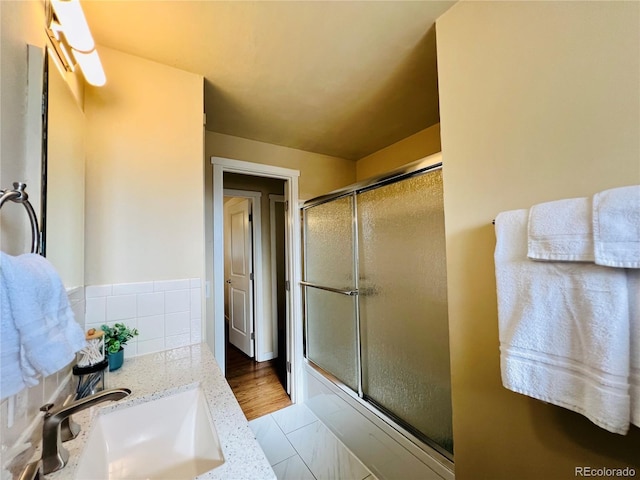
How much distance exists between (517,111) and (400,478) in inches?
69.6

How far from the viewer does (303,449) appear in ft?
5.50

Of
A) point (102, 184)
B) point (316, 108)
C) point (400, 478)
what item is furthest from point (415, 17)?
point (400, 478)

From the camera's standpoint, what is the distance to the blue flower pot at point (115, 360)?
105 cm

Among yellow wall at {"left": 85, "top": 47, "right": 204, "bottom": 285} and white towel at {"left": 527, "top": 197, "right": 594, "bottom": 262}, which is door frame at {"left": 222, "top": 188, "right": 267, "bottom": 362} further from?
white towel at {"left": 527, "top": 197, "right": 594, "bottom": 262}

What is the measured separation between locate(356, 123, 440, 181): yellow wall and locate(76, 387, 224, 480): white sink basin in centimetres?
214

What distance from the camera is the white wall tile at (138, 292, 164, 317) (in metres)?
1.20

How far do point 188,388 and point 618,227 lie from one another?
132cm

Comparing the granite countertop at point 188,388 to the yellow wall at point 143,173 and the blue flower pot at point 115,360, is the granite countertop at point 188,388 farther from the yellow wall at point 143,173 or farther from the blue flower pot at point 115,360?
the yellow wall at point 143,173

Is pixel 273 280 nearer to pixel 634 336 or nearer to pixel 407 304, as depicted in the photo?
pixel 407 304

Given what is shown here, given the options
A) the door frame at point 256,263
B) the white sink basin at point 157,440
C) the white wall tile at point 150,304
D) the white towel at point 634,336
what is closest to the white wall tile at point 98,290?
the white wall tile at point 150,304

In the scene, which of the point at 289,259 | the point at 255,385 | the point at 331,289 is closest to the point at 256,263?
the point at 289,259

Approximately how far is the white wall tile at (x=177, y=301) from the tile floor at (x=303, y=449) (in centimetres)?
115

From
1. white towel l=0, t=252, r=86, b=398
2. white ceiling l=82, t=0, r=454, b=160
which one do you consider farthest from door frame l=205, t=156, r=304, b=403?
white towel l=0, t=252, r=86, b=398

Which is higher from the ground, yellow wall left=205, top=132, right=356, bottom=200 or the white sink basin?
yellow wall left=205, top=132, right=356, bottom=200
